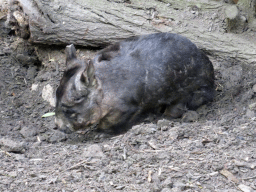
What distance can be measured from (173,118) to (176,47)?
1058 millimetres

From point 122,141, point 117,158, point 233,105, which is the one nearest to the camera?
point 117,158

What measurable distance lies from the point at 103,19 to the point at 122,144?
277cm

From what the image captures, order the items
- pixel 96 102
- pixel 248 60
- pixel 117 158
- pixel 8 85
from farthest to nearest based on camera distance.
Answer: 1. pixel 8 85
2. pixel 248 60
3. pixel 96 102
4. pixel 117 158

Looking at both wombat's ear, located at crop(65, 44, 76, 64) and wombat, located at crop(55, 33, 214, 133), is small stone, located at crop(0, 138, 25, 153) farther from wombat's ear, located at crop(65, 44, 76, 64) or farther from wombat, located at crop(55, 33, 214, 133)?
wombat's ear, located at crop(65, 44, 76, 64)

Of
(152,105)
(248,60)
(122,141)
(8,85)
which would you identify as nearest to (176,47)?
(152,105)

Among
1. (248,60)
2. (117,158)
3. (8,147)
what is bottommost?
(8,147)

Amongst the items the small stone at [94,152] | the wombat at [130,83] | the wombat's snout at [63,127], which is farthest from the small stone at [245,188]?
the wombat's snout at [63,127]

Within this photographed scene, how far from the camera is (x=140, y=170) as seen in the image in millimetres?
3639

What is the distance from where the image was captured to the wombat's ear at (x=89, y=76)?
16.1 feet

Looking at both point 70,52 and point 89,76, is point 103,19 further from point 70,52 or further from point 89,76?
point 89,76

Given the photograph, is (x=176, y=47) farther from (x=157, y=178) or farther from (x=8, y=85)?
(x=8, y=85)

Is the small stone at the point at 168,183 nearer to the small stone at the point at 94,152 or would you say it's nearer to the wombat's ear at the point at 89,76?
the small stone at the point at 94,152

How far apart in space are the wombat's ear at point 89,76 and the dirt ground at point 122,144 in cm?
78

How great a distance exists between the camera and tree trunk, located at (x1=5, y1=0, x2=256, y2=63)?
626 cm
